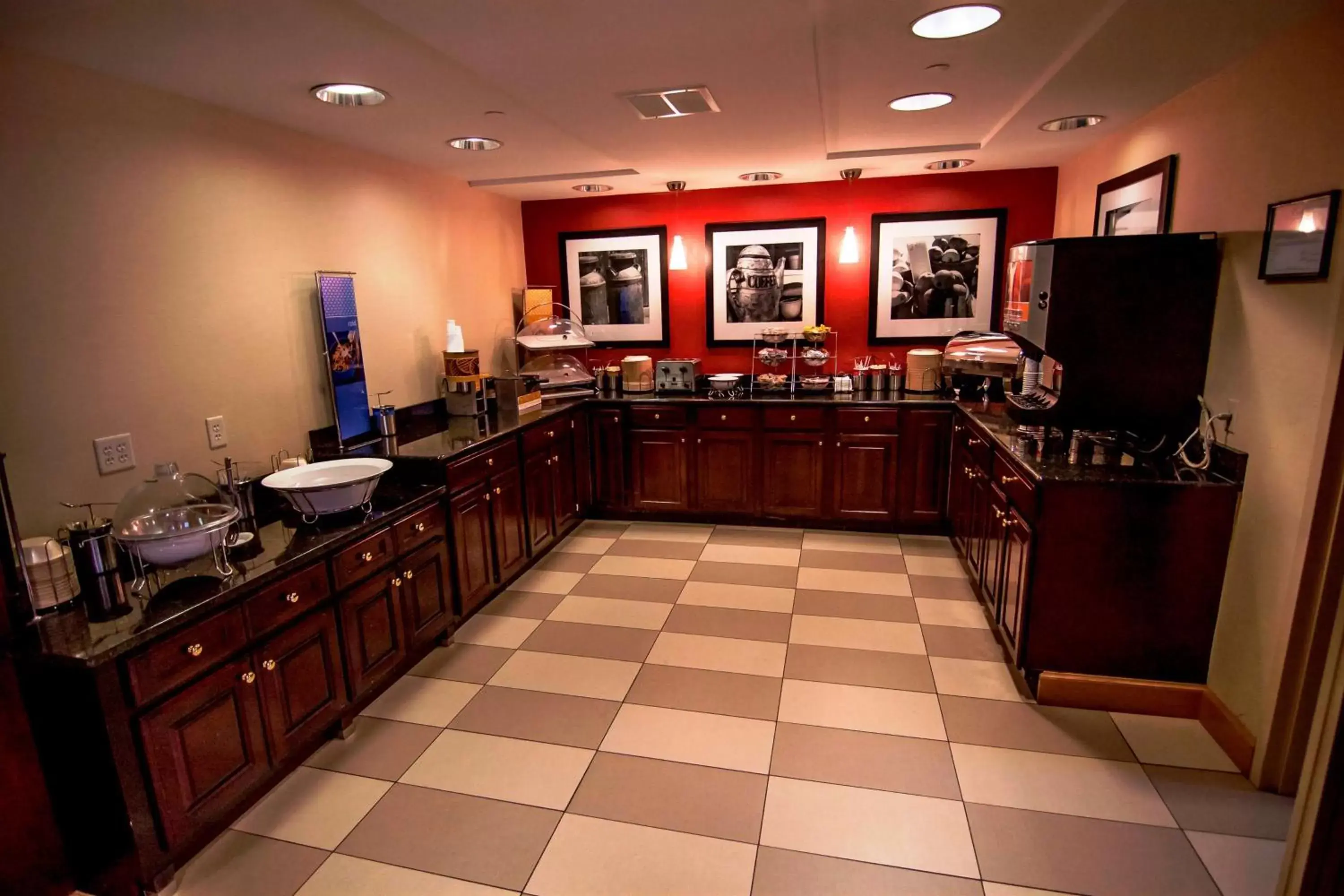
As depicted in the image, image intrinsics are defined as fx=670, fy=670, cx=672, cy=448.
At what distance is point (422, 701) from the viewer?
8.92 feet

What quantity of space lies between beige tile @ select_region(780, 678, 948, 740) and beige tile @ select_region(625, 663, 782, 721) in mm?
70

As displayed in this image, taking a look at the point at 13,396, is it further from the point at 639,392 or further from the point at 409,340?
the point at 639,392

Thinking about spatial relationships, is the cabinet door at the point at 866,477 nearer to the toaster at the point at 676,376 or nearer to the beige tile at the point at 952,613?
the beige tile at the point at 952,613

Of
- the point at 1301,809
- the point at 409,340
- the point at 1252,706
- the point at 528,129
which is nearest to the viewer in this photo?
the point at 1301,809

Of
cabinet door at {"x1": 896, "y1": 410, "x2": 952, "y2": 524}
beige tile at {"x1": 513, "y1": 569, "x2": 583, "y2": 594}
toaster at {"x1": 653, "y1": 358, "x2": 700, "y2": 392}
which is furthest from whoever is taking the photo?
toaster at {"x1": 653, "y1": 358, "x2": 700, "y2": 392}

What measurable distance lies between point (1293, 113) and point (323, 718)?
3703mm

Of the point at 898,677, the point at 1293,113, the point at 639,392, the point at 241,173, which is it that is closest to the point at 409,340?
the point at 241,173

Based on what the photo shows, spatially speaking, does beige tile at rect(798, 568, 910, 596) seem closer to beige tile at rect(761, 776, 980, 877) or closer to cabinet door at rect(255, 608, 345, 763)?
beige tile at rect(761, 776, 980, 877)

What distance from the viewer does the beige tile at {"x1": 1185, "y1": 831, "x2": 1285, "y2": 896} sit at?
1.76m

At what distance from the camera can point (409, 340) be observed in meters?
3.75

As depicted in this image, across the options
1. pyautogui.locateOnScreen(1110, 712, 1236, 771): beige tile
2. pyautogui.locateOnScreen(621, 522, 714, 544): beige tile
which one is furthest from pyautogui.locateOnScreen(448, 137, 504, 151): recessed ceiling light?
pyautogui.locateOnScreen(1110, 712, 1236, 771): beige tile

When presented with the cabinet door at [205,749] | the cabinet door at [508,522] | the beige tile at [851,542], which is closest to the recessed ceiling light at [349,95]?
the cabinet door at [508,522]

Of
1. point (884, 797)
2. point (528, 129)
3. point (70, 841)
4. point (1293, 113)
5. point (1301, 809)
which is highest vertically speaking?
point (528, 129)

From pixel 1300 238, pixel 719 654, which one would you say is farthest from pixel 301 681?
pixel 1300 238
